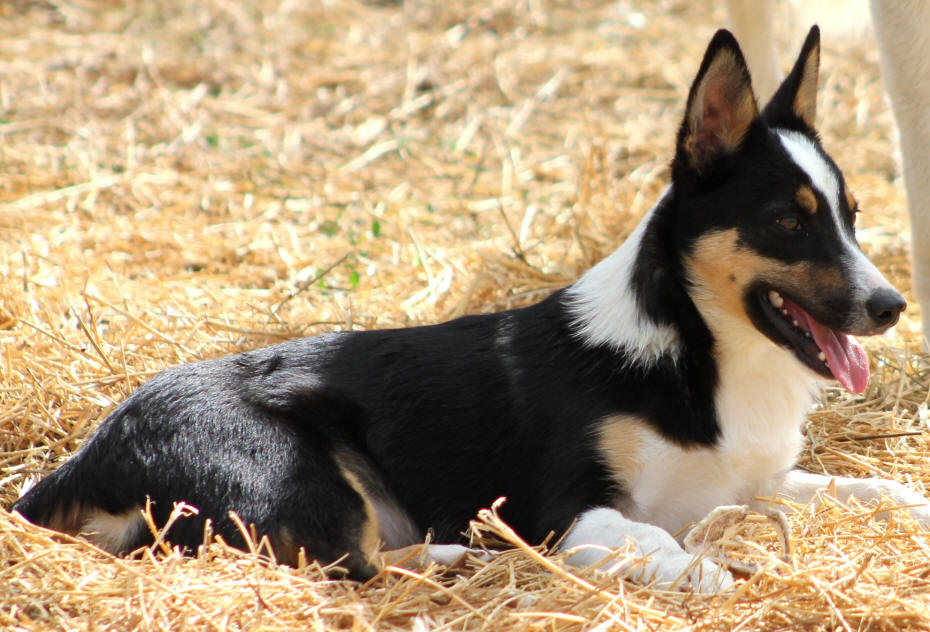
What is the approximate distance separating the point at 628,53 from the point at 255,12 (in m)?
3.65

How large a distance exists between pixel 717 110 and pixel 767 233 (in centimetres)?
41

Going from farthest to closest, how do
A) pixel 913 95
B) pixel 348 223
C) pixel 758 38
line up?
pixel 348 223
pixel 758 38
pixel 913 95

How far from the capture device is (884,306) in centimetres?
314

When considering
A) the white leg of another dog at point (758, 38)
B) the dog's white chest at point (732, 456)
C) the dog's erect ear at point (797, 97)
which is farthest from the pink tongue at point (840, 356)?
the white leg of another dog at point (758, 38)

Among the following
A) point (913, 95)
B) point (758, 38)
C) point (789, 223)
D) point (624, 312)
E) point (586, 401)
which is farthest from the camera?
point (758, 38)

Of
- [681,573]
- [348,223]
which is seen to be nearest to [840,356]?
[681,573]

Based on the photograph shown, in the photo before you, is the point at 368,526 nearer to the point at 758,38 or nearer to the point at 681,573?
the point at 681,573

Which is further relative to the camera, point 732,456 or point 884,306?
point 732,456

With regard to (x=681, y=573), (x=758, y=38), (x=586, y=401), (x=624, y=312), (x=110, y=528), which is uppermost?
(x=758, y=38)

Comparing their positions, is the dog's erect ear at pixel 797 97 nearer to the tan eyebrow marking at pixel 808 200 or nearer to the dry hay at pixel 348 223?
the tan eyebrow marking at pixel 808 200

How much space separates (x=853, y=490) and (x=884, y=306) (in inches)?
28.8

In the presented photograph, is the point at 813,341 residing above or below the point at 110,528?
above

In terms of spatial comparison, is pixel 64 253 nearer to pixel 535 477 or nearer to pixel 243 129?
pixel 243 129

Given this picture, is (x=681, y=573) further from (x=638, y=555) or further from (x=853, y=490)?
(x=853, y=490)
